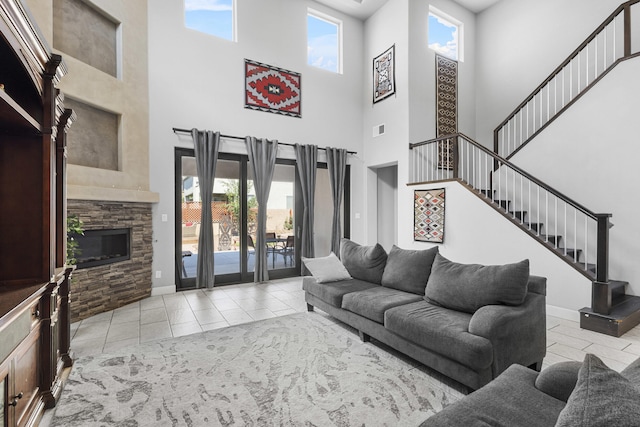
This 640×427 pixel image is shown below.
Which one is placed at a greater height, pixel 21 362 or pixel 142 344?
pixel 21 362

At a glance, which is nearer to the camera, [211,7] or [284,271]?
[211,7]

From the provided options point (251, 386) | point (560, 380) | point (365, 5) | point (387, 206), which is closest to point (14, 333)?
point (251, 386)

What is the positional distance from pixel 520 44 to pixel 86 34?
7978mm

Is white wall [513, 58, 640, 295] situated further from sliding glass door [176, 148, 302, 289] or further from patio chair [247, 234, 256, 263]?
patio chair [247, 234, 256, 263]

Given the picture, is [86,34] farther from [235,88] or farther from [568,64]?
[568,64]

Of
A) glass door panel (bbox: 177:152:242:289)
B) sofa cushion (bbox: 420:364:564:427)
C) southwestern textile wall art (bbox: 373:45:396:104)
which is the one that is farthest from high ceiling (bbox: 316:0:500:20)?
sofa cushion (bbox: 420:364:564:427)

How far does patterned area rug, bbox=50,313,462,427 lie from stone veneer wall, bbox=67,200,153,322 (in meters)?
1.39

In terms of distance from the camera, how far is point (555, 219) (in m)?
4.67

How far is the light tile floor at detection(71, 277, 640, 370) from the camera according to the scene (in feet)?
10.3

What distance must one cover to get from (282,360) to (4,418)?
1.83 metres

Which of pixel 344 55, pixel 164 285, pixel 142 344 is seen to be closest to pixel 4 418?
pixel 142 344

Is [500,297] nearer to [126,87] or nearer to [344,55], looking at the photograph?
[126,87]

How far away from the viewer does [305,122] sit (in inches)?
264

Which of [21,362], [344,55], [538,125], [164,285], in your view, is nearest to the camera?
[21,362]
